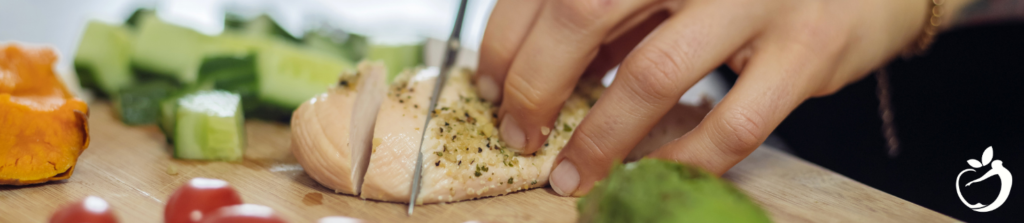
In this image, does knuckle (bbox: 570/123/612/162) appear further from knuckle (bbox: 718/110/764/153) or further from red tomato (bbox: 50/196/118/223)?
red tomato (bbox: 50/196/118/223)

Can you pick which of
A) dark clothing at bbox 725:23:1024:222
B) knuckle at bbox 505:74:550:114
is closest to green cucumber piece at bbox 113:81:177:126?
knuckle at bbox 505:74:550:114

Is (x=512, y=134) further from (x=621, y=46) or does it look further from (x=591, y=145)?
(x=621, y=46)

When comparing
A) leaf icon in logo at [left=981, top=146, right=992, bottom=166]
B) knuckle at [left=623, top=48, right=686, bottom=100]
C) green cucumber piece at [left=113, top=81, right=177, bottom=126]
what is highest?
knuckle at [left=623, top=48, right=686, bottom=100]

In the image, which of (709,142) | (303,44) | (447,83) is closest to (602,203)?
(709,142)

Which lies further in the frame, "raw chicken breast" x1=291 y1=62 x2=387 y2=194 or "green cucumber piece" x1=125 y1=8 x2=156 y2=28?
"green cucumber piece" x1=125 y1=8 x2=156 y2=28

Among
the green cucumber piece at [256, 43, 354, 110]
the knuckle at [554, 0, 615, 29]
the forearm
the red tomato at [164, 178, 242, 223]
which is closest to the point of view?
the red tomato at [164, 178, 242, 223]

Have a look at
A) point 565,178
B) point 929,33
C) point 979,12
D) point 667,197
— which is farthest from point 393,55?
point 979,12

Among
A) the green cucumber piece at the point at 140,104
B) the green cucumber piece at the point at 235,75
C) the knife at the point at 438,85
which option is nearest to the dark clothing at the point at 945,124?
the knife at the point at 438,85
